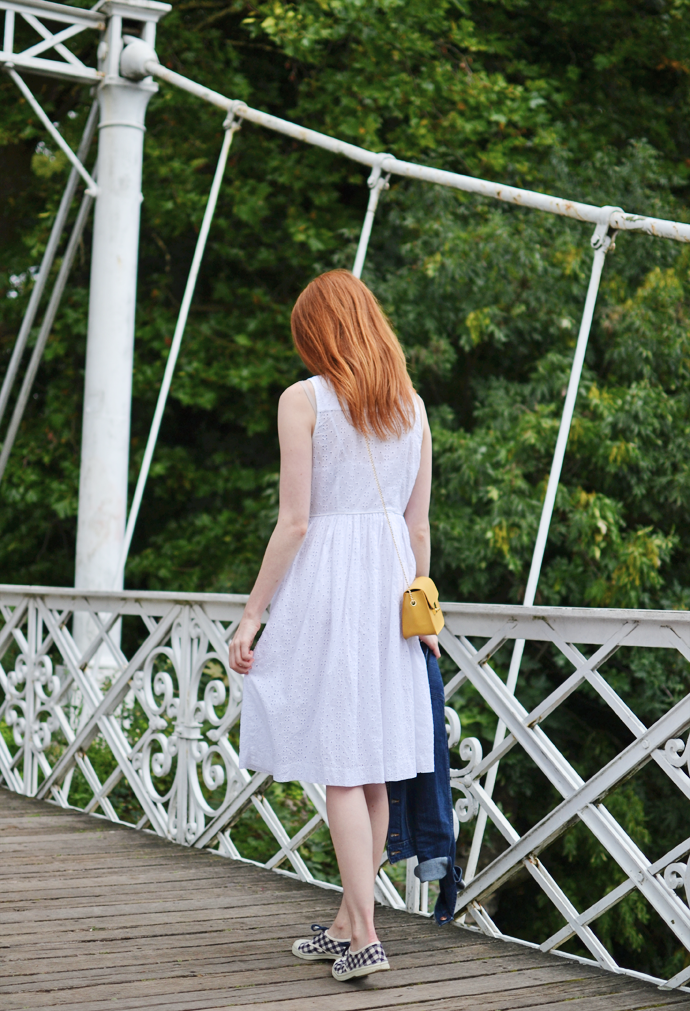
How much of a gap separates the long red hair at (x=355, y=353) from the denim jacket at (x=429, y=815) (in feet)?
1.68

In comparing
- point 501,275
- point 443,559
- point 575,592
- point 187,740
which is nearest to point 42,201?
point 501,275

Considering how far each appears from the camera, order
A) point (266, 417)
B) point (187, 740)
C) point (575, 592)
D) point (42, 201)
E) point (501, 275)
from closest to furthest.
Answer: point (187, 740)
point (575, 592)
point (501, 275)
point (266, 417)
point (42, 201)

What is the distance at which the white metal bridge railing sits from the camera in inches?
87.2

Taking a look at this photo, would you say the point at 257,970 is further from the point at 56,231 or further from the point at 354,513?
the point at 56,231

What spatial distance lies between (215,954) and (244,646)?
0.65m

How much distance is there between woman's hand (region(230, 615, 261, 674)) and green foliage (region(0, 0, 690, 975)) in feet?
7.66

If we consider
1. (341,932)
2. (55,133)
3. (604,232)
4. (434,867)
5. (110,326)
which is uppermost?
(55,133)

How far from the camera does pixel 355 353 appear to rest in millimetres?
2250

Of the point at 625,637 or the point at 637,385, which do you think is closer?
the point at 625,637

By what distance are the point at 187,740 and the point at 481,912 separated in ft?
3.90

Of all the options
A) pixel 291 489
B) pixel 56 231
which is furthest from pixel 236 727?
pixel 56 231

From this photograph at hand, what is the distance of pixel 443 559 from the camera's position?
6184 mm

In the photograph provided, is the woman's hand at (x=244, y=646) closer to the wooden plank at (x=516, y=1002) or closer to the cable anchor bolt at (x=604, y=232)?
the wooden plank at (x=516, y=1002)

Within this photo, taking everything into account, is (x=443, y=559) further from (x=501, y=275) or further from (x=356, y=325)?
(x=356, y=325)
